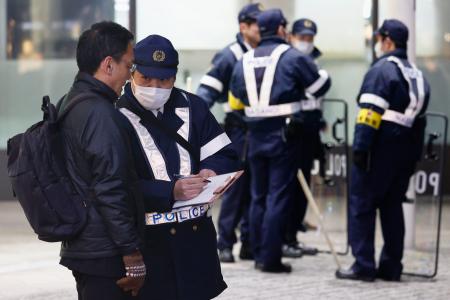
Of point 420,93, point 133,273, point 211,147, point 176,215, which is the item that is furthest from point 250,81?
point 133,273

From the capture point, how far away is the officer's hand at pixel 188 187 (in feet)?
17.5

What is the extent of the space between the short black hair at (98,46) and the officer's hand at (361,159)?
166 inches

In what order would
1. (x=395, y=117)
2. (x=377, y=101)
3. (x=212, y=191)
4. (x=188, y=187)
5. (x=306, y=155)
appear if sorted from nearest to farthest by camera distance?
(x=188, y=187)
(x=212, y=191)
(x=377, y=101)
(x=395, y=117)
(x=306, y=155)

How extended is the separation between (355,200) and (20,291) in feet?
8.39

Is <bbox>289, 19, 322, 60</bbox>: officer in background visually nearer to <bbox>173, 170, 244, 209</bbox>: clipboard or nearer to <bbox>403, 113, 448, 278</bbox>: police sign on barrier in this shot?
<bbox>403, 113, 448, 278</bbox>: police sign on barrier

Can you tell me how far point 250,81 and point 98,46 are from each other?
14.9ft

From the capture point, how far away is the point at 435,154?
10.2m

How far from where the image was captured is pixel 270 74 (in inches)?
373

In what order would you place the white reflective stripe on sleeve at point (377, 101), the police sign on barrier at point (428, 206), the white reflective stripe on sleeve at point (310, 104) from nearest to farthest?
the white reflective stripe on sleeve at point (377, 101)
the police sign on barrier at point (428, 206)
the white reflective stripe on sleeve at point (310, 104)

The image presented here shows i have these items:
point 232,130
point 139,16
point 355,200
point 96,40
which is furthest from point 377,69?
point 139,16

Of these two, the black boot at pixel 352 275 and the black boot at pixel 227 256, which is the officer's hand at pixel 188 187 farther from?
the black boot at pixel 227 256

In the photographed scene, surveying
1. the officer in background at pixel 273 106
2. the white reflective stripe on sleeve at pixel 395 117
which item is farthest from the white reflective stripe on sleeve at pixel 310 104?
the white reflective stripe on sleeve at pixel 395 117

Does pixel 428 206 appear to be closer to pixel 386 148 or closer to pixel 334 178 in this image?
pixel 334 178

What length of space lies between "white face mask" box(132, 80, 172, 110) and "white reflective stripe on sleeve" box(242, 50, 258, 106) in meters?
4.12
